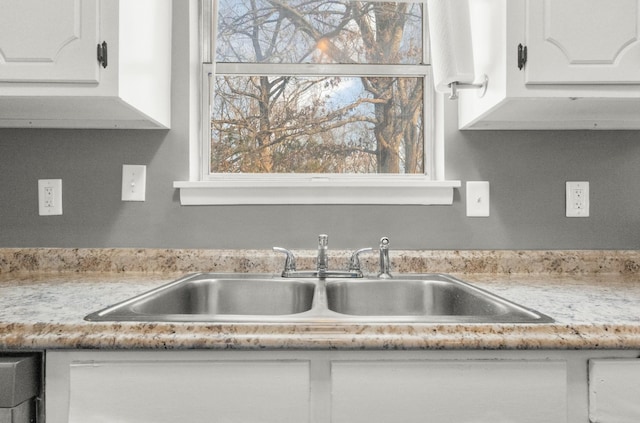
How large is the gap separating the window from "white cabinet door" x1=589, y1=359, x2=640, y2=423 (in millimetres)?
906

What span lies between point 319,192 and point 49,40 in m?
0.87

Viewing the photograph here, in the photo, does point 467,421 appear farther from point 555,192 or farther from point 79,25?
point 79,25

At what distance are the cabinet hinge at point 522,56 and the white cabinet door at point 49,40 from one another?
1097 millimetres

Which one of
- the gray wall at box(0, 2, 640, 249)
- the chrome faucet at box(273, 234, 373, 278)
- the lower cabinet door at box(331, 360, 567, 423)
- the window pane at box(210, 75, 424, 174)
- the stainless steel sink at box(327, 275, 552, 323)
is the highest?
the window pane at box(210, 75, 424, 174)

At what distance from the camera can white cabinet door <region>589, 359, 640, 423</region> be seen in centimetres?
79

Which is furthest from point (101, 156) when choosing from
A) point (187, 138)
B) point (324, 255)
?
point (324, 255)

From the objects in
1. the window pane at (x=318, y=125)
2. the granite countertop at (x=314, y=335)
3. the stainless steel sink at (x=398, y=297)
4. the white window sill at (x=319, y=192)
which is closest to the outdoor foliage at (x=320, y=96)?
the window pane at (x=318, y=125)

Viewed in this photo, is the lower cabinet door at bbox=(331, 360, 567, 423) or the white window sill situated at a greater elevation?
the white window sill

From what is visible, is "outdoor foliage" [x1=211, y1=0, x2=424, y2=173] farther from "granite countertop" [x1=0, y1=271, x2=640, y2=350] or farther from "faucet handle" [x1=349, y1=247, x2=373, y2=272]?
"granite countertop" [x1=0, y1=271, x2=640, y2=350]

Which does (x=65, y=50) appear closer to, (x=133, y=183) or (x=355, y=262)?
(x=133, y=183)

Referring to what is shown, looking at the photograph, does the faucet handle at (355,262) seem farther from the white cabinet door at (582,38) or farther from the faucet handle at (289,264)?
the white cabinet door at (582,38)

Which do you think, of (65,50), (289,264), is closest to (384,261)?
(289,264)

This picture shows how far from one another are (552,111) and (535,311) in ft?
2.37

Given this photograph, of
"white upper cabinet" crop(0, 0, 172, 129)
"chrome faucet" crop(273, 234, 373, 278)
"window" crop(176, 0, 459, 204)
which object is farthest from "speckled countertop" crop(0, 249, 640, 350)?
"white upper cabinet" crop(0, 0, 172, 129)
